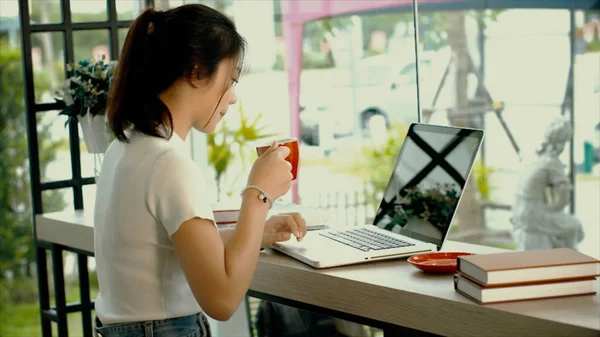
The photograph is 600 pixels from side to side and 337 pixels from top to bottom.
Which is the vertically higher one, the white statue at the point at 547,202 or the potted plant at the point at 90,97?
the potted plant at the point at 90,97

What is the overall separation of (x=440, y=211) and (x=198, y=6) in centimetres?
75

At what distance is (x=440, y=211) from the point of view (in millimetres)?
2033

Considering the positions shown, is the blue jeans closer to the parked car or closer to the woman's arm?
the woman's arm

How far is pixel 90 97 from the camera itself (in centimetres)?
307

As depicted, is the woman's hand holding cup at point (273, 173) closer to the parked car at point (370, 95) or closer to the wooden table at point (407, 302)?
the wooden table at point (407, 302)

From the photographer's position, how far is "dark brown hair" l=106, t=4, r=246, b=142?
1.62 meters

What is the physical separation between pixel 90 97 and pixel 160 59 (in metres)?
1.53

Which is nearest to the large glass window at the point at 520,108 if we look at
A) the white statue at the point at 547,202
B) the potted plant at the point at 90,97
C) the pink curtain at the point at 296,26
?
the white statue at the point at 547,202

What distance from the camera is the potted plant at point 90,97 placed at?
3.08 meters

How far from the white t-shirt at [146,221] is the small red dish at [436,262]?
50cm

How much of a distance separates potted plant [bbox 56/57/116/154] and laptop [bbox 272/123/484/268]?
114 cm

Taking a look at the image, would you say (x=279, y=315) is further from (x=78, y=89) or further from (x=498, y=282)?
(x=78, y=89)

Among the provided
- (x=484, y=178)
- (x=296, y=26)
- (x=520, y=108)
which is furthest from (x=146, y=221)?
(x=484, y=178)

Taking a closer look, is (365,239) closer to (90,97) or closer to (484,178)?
(90,97)
